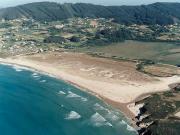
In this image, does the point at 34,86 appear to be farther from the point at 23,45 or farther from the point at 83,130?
the point at 23,45

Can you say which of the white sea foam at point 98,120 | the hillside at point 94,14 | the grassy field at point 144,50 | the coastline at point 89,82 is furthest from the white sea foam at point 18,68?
the hillside at point 94,14

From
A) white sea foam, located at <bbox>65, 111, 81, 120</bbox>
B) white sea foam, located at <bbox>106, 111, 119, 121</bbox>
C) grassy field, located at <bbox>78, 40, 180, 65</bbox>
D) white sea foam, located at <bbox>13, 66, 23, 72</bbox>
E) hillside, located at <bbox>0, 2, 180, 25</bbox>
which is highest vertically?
hillside, located at <bbox>0, 2, 180, 25</bbox>

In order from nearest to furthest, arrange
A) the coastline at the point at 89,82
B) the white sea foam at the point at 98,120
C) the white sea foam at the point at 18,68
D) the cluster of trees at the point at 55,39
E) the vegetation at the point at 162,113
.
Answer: the vegetation at the point at 162,113 < the white sea foam at the point at 98,120 < the coastline at the point at 89,82 < the white sea foam at the point at 18,68 < the cluster of trees at the point at 55,39

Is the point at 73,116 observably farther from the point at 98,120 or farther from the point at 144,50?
the point at 144,50

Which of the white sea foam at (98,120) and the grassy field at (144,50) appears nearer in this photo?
the white sea foam at (98,120)

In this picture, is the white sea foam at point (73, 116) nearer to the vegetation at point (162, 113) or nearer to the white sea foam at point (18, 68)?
the vegetation at point (162, 113)

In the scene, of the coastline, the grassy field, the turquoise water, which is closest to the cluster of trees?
the grassy field

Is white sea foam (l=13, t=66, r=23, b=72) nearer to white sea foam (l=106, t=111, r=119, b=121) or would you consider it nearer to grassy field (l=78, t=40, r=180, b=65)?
grassy field (l=78, t=40, r=180, b=65)
